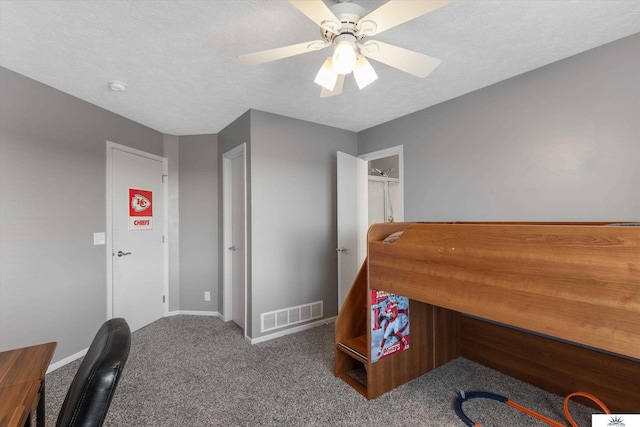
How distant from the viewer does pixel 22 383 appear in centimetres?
98

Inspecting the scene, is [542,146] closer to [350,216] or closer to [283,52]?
[350,216]

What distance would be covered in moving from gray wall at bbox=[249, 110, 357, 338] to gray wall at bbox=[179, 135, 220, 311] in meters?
1.10

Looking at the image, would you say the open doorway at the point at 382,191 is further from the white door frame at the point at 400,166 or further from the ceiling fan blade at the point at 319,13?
the ceiling fan blade at the point at 319,13

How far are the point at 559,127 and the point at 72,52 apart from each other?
3486 mm

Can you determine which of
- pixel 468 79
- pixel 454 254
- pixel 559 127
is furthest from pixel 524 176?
pixel 454 254

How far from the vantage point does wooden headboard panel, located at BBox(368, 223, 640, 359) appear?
103cm

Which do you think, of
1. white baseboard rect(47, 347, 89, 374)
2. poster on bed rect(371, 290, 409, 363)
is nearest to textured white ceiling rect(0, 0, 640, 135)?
poster on bed rect(371, 290, 409, 363)

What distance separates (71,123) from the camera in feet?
8.41

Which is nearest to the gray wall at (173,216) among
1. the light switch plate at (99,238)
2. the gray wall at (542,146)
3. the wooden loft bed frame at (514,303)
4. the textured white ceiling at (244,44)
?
the light switch plate at (99,238)

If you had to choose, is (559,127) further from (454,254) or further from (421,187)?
(454,254)

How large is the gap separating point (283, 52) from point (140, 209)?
279cm

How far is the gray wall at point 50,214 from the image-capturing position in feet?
6.96

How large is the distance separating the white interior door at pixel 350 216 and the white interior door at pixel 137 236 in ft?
7.50

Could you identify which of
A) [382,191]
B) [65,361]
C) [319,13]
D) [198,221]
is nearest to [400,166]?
[382,191]
